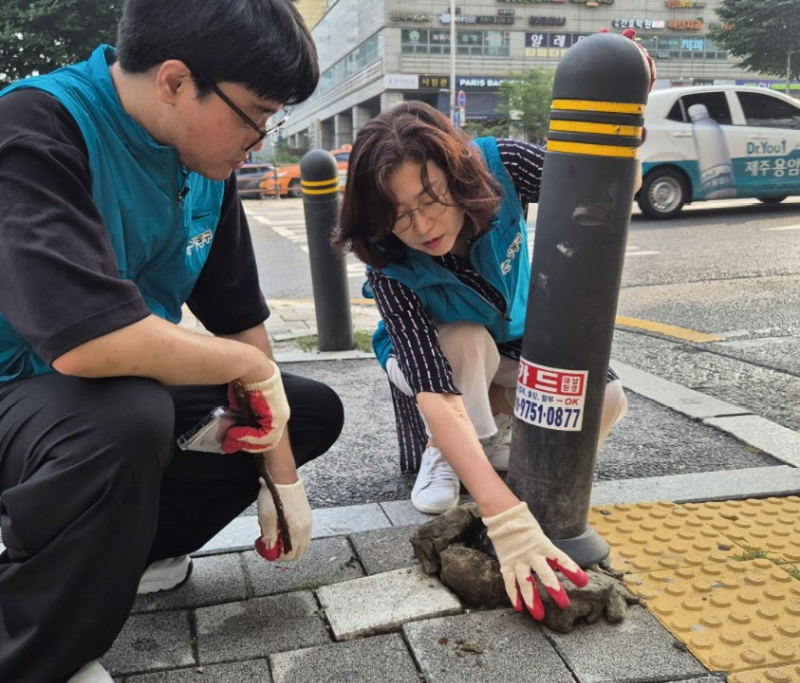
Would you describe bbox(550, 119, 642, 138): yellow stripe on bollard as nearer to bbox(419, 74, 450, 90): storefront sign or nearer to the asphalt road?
the asphalt road

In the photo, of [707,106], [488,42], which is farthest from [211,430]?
[488,42]

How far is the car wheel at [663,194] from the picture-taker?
34.9 feet

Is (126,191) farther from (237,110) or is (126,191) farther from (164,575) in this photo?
(164,575)

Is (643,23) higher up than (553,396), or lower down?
higher up

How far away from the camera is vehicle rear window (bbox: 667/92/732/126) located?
34.1 ft

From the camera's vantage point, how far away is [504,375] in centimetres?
272

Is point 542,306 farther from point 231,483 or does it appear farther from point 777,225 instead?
point 777,225

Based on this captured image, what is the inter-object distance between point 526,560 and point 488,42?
56505 millimetres

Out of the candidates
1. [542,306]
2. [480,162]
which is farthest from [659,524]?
[480,162]

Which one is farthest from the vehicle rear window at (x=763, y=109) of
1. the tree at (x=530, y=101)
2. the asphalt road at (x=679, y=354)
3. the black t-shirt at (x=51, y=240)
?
the tree at (x=530, y=101)

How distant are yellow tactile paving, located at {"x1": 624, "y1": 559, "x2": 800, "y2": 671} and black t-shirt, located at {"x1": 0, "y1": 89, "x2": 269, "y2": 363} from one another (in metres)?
1.30

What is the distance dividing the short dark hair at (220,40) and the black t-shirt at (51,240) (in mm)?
210

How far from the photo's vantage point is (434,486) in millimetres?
2482

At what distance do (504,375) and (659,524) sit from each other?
72 cm
